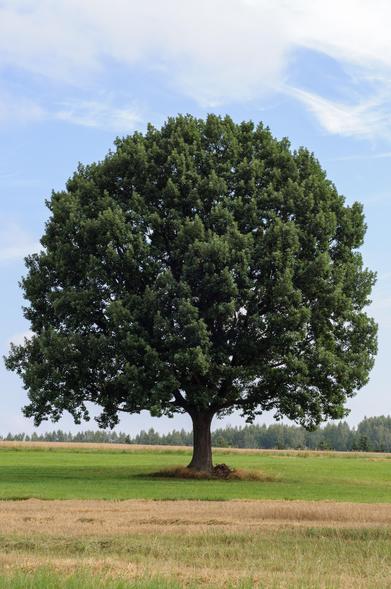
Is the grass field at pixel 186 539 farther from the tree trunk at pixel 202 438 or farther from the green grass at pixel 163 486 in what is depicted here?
the tree trunk at pixel 202 438

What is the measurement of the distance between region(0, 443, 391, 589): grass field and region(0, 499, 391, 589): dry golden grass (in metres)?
0.03

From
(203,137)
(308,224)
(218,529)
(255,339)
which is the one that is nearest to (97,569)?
(218,529)

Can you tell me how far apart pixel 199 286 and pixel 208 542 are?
85.1 ft

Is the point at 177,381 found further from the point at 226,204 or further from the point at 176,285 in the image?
the point at 226,204

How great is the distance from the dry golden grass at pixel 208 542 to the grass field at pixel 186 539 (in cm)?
3

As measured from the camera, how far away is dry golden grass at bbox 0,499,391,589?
17.4m

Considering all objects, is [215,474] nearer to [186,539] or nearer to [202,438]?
[202,438]

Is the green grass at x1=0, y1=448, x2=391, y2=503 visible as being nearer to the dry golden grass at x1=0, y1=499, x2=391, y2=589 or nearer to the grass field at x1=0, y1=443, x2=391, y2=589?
the grass field at x1=0, y1=443, x2=391, y2=589

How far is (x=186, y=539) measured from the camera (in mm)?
22875

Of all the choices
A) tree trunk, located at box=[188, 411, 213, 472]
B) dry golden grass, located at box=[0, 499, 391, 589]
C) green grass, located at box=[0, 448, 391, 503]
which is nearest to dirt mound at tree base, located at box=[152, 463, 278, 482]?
tree trunk, located at box=[188, 411, 213, 472]

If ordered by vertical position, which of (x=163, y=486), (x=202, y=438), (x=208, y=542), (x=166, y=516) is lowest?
(x=208, y=542)

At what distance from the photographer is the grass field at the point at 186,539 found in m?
16.4

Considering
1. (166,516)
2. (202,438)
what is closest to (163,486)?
(202,438)

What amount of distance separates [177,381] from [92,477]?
9597mm
